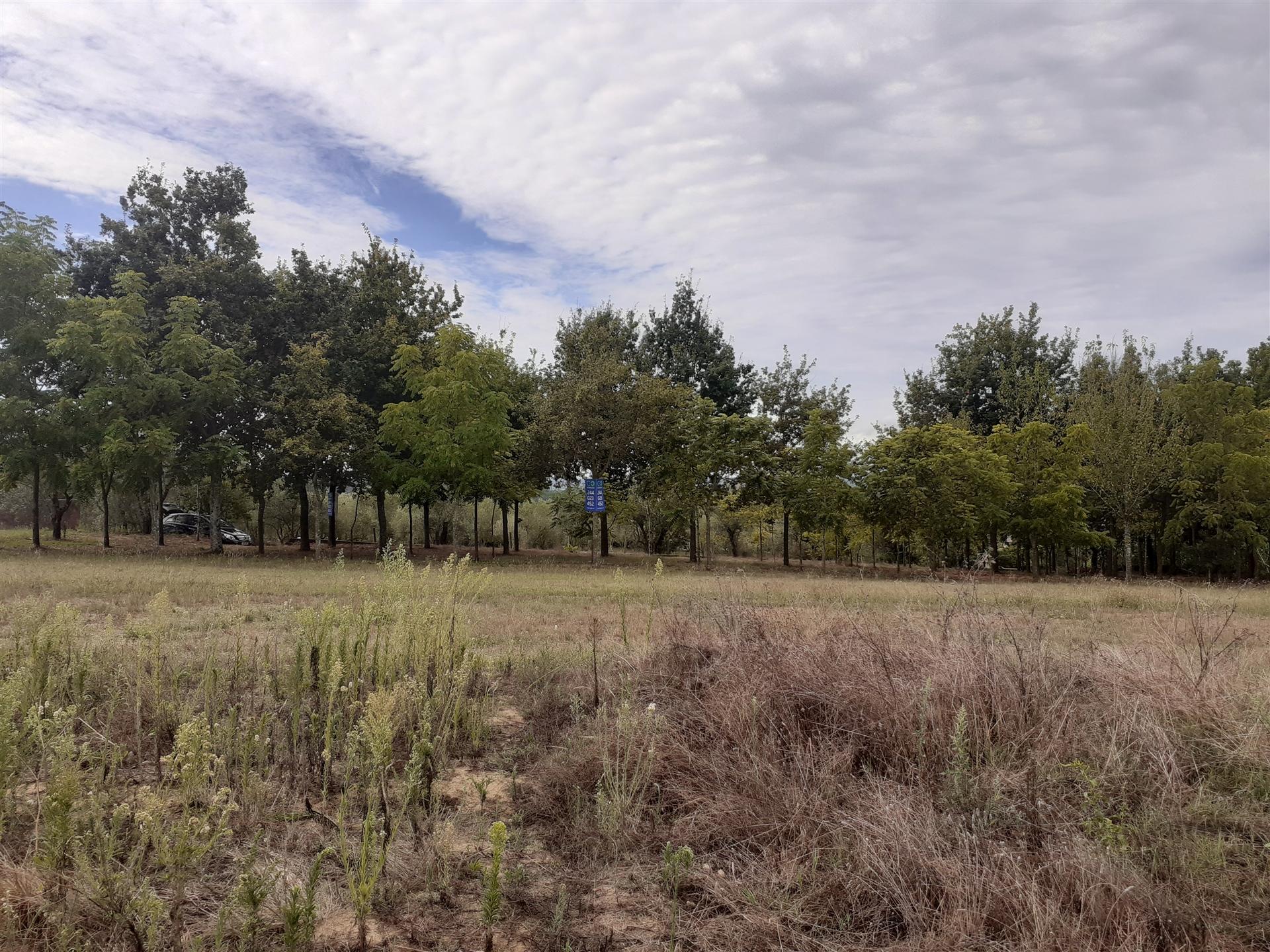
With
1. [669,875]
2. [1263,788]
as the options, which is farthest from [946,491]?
[669,875]

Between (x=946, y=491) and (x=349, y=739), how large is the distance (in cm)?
2589

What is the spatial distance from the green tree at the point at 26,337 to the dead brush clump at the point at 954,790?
74.7 feet

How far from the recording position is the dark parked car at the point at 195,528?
127 feet

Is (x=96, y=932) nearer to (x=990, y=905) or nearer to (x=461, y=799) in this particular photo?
(x=461, y=799)

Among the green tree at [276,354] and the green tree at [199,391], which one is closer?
the green tree at [199,391]

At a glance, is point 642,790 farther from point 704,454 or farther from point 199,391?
point 704,454

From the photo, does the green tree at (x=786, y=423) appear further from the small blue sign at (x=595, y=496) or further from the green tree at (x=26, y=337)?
the green tree at (x=26, y=337)

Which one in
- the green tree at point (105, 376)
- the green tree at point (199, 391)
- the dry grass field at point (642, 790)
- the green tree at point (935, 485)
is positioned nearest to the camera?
the dry grass field at point (642, 790)

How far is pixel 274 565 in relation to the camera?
2044 centimetres

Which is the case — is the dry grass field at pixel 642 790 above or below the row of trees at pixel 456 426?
below

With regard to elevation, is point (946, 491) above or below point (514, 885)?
above

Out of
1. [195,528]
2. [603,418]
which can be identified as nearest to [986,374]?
[603,418]

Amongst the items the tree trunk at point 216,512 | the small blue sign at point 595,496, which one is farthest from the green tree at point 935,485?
the tree trunk at point 216,512

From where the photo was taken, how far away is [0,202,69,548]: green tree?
66.5 ft
